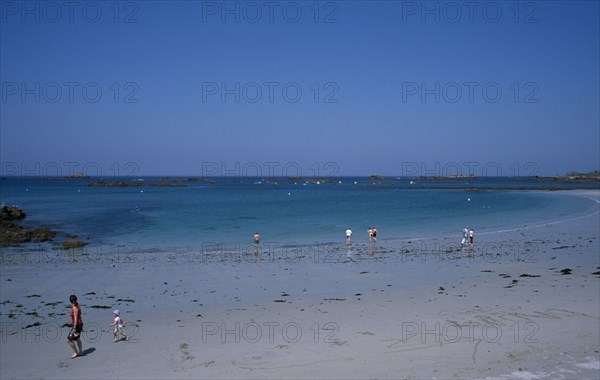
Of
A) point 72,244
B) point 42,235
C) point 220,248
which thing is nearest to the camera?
point 220,248

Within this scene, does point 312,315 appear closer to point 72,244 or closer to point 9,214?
point 72,244

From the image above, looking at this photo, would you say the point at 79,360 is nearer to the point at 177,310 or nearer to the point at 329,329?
the point at 177,310

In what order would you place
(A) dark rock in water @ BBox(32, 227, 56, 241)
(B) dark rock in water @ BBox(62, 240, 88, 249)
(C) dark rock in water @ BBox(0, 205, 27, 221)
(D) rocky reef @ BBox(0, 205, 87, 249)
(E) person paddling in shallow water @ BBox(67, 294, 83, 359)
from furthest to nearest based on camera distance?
(C) dark rock in water @ BBox(0, 205, 27, 221), (A) dark rock in water @ BBox(32, 227, 56, 241), (D) rocky reef @ BBox(0, 205, 87, 249), (B) dark rock in water @ BBox(62, 240, 88, 249), (E) person paddling in shallow water @ BBox(67, 294, 83, 359)

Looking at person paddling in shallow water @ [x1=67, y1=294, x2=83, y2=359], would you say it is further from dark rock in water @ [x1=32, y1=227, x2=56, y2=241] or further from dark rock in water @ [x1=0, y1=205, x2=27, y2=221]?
dark rock in water @ [x1=0, y1=205, x2=27, y2=221]

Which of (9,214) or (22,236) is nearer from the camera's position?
(22,236)

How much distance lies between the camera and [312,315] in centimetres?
1390

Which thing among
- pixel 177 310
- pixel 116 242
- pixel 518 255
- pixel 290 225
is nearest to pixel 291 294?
pixel 177 310

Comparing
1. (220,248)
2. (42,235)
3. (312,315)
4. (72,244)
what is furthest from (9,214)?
(312,315)

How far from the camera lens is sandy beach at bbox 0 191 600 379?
9.99 meters

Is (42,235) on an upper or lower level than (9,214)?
lower

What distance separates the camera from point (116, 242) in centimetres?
3200

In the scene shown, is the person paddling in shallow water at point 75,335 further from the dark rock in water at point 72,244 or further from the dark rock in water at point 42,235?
the dark rock in water at point 42,235

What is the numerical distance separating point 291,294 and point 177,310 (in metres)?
4.09

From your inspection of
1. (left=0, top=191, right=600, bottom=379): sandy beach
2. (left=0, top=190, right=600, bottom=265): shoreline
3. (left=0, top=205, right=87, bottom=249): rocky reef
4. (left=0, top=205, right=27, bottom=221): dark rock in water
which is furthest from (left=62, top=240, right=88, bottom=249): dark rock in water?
(left=0, top=205, right=27, bottom=221): dark rock in water
